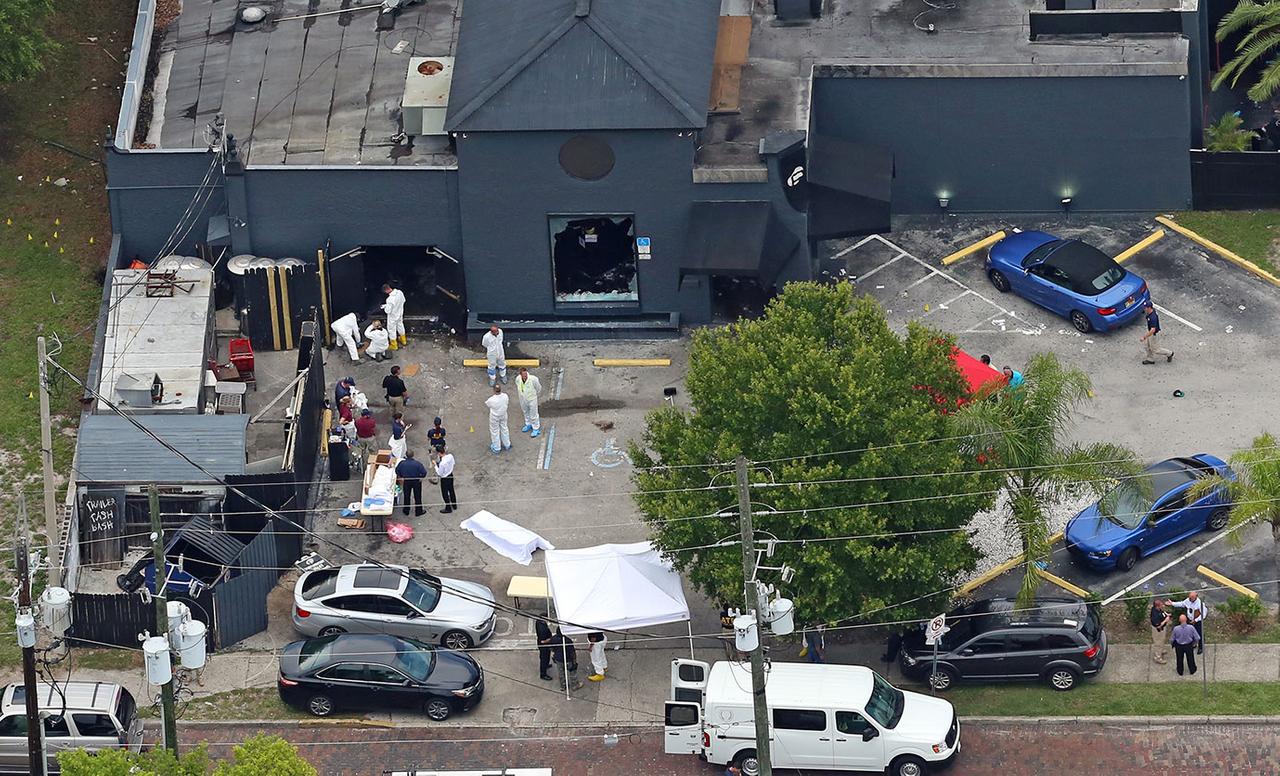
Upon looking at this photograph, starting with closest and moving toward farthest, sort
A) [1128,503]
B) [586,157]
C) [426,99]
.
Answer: [1128,503] < [586,157] < [426,99]

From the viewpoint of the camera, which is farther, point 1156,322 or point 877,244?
point 877,244

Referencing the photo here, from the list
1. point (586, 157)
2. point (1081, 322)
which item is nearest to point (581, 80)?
point (586, 157)

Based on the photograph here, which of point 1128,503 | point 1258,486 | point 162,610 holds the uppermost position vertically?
point 1258,486

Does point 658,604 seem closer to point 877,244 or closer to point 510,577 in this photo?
point 510,577

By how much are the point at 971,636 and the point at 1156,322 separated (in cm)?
1038

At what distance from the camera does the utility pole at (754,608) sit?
3738 centimetres

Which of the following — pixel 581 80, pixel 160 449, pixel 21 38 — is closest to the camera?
pixel 160 449

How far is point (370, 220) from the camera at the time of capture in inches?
2124

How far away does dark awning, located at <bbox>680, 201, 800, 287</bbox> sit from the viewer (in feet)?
172

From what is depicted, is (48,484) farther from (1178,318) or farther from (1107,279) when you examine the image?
(1178,318)

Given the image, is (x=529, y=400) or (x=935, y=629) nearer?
(x=935, y=629)

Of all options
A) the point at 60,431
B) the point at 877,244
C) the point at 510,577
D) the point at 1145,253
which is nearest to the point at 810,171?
the point at 877,244

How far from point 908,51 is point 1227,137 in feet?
24.9

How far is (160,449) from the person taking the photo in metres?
48.2
